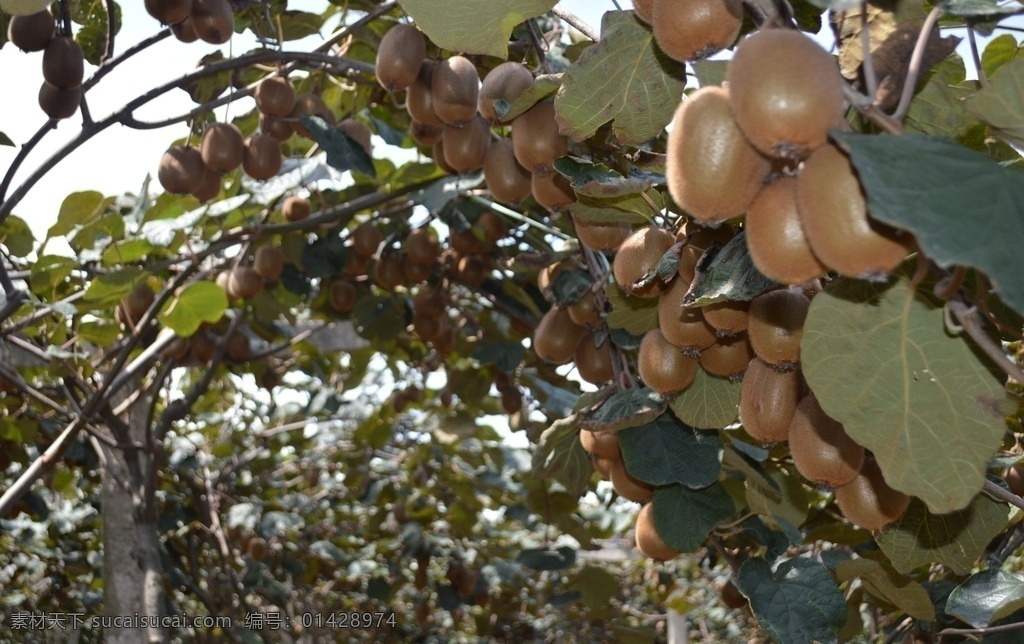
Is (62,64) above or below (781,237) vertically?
above

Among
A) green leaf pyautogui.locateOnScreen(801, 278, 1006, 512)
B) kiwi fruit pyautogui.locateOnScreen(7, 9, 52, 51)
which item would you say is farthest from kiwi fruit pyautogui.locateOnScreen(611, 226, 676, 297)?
kiwi fruit pyautogui.locateOnScreen(7, 9, 52, 51)

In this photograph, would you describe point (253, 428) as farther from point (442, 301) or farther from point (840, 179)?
point (840, 179)

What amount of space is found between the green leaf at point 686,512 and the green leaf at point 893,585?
22cm

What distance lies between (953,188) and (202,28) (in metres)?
1.62

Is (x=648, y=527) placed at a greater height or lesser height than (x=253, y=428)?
lesser

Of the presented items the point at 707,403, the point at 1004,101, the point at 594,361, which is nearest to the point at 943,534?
the point at 707,403

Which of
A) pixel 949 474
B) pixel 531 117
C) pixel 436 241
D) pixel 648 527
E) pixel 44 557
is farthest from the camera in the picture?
pixel 44 557

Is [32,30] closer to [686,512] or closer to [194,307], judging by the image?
[194,307]

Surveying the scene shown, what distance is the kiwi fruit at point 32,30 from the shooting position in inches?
72.6

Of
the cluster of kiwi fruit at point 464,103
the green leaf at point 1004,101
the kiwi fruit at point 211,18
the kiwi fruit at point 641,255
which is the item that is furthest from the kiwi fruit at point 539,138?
the kiwi fruit at point 211,18

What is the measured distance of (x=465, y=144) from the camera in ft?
5.72

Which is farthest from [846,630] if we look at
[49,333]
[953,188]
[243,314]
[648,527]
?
[49,333]

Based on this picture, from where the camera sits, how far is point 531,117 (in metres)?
1.38

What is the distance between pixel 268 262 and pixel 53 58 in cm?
102
